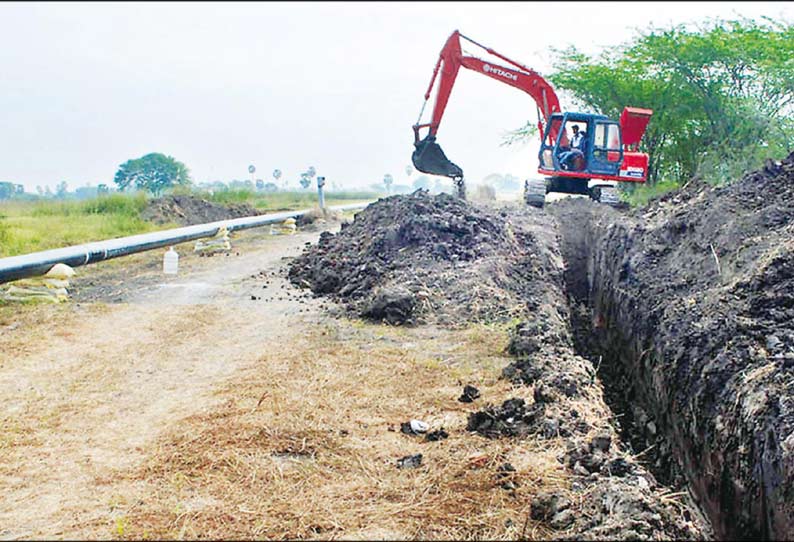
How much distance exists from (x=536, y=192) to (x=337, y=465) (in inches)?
500

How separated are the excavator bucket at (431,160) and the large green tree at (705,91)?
5.87m

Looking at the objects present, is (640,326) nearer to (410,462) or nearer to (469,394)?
(469,394)

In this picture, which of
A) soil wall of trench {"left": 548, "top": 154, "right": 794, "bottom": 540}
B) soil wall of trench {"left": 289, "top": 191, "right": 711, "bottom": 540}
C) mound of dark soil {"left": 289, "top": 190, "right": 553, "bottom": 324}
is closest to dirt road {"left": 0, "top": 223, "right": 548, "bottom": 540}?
soil wall of trench {"left": 289, "top": 191, "right": 711, "bottom": 540}

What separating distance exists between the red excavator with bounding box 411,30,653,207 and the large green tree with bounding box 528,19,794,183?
1.91 m

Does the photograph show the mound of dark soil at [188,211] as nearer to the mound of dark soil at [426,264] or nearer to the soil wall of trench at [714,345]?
the mound of dark soil at [426,264]

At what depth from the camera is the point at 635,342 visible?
7.23 metres

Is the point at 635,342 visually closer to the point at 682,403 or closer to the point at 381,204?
the point at 682,403

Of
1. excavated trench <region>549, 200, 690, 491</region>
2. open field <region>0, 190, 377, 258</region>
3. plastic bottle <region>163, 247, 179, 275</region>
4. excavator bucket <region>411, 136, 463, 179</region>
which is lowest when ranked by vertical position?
excavated trench <region>549, 200, 690, 491</region>

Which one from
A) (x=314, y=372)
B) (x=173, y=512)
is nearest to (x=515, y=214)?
(x=314, y=372)

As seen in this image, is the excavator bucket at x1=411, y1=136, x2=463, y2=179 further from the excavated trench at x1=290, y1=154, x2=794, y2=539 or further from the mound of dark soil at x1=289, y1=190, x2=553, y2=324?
the excavated trench at x1=290, y1=154, x2=794, y2=539

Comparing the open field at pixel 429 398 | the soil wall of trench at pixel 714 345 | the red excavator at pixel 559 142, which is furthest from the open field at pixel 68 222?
the soil wall of trench at pixel 714 345

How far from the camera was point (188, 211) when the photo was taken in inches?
868

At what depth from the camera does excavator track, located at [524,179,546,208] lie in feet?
51.1

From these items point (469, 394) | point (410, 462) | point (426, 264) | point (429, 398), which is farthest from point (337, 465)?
point (426, 264)
